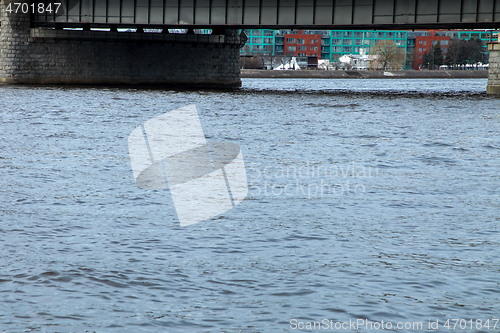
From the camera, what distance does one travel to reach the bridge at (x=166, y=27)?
43.1m

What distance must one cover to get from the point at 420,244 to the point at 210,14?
44.0 metres

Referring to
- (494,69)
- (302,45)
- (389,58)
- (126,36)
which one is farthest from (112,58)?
(302,45)

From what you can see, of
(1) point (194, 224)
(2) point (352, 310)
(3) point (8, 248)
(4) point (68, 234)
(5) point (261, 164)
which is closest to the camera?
(2) point (352, 310)

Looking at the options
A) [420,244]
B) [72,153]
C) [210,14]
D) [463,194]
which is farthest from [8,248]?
[210,14]

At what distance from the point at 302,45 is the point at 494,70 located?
132441 millimetres

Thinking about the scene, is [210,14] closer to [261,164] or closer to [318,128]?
[318,128]

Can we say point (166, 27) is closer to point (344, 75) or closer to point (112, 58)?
point (112, 58)

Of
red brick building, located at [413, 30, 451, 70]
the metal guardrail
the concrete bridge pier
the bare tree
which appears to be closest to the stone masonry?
the metal guardrail

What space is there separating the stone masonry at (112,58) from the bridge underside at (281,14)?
1762 millimetres

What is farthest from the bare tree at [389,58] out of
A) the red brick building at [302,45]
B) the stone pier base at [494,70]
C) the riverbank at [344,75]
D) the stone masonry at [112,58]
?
the stone pier base at [494,70]

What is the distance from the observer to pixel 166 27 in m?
51.9

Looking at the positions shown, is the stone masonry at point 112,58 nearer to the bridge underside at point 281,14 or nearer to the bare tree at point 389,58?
the bridge underside at point 281,14

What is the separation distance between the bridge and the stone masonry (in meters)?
0.08

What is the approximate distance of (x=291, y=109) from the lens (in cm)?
3084
